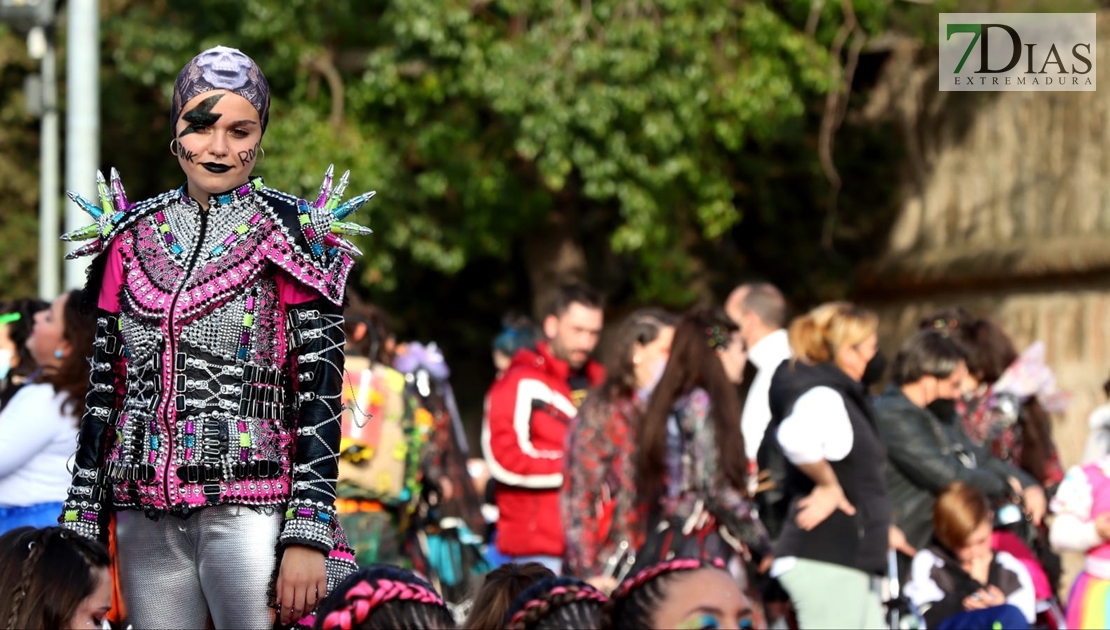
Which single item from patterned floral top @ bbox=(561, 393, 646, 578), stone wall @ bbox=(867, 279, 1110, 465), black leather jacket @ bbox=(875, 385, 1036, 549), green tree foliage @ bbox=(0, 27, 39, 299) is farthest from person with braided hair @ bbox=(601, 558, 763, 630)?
green tree foliage @ bbox=(0, 27, 39, 299)

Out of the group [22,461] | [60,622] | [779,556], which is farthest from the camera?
[779,556]

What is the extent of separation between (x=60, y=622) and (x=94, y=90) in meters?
7.77

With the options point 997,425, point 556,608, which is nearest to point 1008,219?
point 997,425

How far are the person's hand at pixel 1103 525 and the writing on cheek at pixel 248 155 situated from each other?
150 inches

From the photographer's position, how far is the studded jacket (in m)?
3.50

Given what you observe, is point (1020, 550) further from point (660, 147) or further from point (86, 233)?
point (660, 147)

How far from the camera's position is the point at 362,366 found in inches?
288

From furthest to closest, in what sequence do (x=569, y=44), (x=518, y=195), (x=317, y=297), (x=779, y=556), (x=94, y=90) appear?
(x=518, y=195), (x=569, y=44), (x=94, y=90), (x=779, y=556), (x=317, y=297)

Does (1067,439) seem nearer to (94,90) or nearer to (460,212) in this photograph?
(460,212)

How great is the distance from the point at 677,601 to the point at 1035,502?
490 cm

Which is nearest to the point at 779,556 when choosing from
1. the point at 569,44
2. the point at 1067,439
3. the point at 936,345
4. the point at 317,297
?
the point at 936,345

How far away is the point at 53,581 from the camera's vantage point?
3.28 m

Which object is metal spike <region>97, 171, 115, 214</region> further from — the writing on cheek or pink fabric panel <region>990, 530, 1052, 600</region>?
pink fabric panel <region>990, 530, 1052, 600</region>

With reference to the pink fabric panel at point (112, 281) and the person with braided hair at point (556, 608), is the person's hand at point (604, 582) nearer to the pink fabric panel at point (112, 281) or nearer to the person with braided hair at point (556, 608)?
the person with braided hair at point (556, 608)
